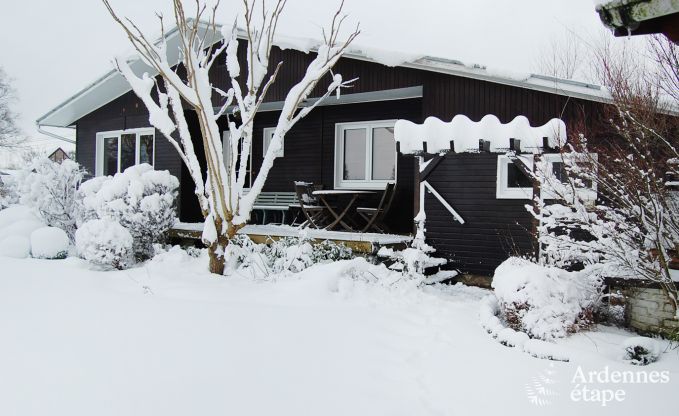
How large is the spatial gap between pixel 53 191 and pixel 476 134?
24.9 ft

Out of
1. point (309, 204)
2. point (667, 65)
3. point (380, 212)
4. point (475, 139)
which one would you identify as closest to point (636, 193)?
point (667, 65)

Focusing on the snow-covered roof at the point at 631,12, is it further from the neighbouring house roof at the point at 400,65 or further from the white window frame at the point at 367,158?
the white window frame at the point at 367,158

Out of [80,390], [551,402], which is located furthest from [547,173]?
[80,390]

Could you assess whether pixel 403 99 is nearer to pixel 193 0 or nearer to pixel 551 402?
pixel 193 0

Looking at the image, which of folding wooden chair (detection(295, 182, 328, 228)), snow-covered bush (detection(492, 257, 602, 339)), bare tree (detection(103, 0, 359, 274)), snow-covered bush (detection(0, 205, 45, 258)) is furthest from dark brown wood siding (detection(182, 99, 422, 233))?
snow-covered bush (detection(492, 257, 602, 339))

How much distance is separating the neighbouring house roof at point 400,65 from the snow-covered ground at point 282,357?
9.50 ft

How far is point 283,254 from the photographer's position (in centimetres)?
682

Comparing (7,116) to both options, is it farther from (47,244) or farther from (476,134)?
(476,134)

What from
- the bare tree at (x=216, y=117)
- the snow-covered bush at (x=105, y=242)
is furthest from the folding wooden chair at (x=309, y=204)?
the snow-covered bush at (x=105, y=242)

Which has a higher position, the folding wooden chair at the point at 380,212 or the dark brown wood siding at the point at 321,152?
the dark brown wood siding at the point at 321,152

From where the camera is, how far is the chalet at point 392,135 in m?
6.47

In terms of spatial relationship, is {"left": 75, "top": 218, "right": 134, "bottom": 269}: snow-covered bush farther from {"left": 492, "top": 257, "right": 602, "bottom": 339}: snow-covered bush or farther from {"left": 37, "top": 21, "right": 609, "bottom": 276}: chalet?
Answer: {"left": 492, "top": 257, "right": 602, "bottom": 339}: snow-covered bush

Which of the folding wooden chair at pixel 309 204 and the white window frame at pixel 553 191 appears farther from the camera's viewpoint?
the folding wooden chair at pixel 309 204

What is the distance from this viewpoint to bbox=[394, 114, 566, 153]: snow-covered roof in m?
5.55
